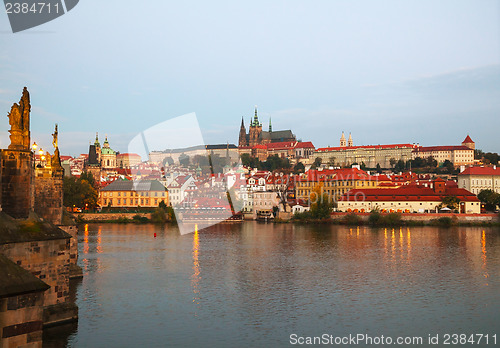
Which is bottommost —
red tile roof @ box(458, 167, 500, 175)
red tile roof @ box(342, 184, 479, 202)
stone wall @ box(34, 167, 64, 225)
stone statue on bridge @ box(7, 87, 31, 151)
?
red tile roof @ box(342, 184, 479, 202)

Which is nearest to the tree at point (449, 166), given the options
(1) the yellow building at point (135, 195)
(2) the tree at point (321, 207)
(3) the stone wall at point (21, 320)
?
(2) the tree at point (321, 207)

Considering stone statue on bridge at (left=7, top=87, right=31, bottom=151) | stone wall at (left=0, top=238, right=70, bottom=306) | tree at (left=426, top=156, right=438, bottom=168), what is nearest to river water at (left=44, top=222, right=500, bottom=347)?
stone wall at (left=0, top=238, right=70, bottom=306)

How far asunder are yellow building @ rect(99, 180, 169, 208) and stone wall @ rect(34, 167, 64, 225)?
2230 inches

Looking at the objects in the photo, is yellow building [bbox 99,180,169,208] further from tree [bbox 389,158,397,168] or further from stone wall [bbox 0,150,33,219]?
tree [bbox 389,158,397,168]

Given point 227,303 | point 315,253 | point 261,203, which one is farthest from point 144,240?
point 261,203

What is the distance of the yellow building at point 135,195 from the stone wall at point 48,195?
56.6 m

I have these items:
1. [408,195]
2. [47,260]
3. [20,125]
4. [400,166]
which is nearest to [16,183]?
[20,125]

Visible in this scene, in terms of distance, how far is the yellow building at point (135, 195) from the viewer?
2844 inches

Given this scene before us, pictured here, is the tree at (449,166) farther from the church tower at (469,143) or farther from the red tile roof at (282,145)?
the red tile roof at (282,145)

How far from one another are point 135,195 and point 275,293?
55410 mm

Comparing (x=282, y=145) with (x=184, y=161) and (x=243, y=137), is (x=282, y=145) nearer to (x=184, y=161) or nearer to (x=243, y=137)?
(x=243, y=137)

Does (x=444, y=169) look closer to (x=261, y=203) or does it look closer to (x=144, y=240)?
(x=261, y=203)

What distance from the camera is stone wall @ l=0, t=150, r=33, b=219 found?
1120cm

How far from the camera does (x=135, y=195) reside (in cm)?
7262
